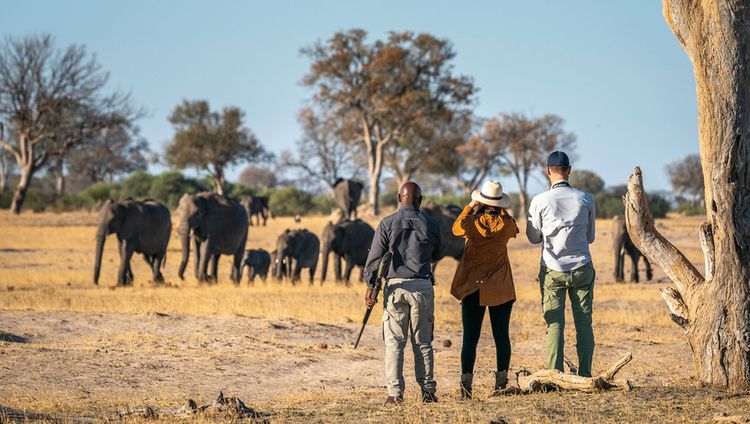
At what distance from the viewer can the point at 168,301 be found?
20.0m

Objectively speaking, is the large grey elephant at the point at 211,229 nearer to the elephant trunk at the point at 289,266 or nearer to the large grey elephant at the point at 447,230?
the elephant trunk at the point at 289,266

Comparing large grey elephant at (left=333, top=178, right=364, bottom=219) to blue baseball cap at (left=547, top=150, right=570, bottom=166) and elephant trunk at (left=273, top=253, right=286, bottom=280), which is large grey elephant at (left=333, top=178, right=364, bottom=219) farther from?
blue baseball cap at (left=547, top=150, right=570, bottom=166)

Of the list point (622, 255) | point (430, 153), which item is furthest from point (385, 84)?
point (622, 255)

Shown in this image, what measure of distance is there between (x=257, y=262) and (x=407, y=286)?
19.6 metres

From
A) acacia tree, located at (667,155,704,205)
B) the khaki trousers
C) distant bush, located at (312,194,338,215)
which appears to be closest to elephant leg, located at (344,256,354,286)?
the khaki trousers

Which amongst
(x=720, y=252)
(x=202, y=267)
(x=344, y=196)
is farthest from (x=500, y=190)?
(x=344, y=196)

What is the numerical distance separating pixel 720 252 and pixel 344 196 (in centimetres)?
3365

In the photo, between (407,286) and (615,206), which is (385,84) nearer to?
(615,206)

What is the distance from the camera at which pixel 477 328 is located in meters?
10.4

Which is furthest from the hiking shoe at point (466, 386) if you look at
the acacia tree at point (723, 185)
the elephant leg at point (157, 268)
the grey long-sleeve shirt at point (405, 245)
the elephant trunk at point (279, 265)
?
the elephant trunk at point (279, 265)

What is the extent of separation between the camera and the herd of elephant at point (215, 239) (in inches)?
1020

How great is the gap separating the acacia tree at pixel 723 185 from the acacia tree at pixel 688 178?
74.5 meters

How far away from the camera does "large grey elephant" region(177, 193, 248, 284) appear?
26859mm

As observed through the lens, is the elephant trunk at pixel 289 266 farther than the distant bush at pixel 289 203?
No
